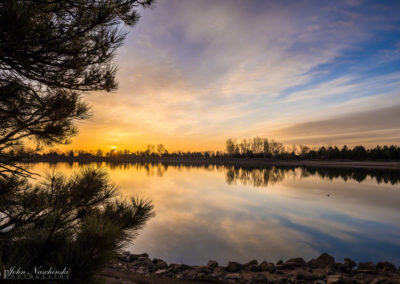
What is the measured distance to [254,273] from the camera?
5.18 metres

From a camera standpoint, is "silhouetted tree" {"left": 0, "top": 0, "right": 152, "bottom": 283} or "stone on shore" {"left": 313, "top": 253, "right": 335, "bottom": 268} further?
"stone on shore" {"left": 313, "top": 253, "right": 335, "bottom": 268}

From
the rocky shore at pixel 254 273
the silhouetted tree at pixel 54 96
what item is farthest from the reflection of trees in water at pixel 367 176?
the silhouetted tree at pixel 54 96

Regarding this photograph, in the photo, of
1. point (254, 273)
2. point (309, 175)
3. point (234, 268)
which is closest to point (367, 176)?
point (309, 175)

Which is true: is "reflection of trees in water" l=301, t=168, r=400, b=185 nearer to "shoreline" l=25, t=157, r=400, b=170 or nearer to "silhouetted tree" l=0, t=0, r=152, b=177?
"shoreline" l=25, t=157, r=400, b=170

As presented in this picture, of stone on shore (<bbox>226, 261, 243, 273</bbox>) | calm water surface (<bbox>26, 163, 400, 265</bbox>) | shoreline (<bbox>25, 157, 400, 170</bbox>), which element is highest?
stone on shore (<bbox>226, 261, 243, 273</bbox>)

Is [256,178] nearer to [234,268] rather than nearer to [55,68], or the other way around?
[234,268]

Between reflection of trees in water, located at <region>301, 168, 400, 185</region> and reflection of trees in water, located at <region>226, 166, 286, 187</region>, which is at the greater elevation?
reflection of trees in water, located at <region>301, 168, 400, 185</region>

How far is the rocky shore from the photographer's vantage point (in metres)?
4.57

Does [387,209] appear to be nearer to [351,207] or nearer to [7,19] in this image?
[351,207]

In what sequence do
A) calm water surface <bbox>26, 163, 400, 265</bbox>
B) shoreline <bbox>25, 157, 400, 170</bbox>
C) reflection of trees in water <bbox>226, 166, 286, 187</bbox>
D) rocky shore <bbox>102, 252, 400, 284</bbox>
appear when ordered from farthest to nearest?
shoreline <bbox>25, 157, 400, 170</bbox> < reflection of trees in water <bbox>226, 166, 286, 187</bbox> < calm water surface <bbox>26, 163, 400, 265</bbox> < rocky shore <bbox>102, 252, 400, 284</bbox>

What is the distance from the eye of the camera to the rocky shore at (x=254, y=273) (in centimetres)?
457

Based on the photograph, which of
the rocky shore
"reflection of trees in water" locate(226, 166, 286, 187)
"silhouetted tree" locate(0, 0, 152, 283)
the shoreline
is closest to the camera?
"silhouetted tree" locate(0, 0, 152, 283)

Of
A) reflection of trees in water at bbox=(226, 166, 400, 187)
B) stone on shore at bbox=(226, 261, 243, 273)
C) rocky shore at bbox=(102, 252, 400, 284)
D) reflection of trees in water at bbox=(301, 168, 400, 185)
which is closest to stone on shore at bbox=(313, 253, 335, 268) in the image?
rocky shore at bbox=(102, 252, 400, 284)

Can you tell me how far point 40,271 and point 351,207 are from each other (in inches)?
664
